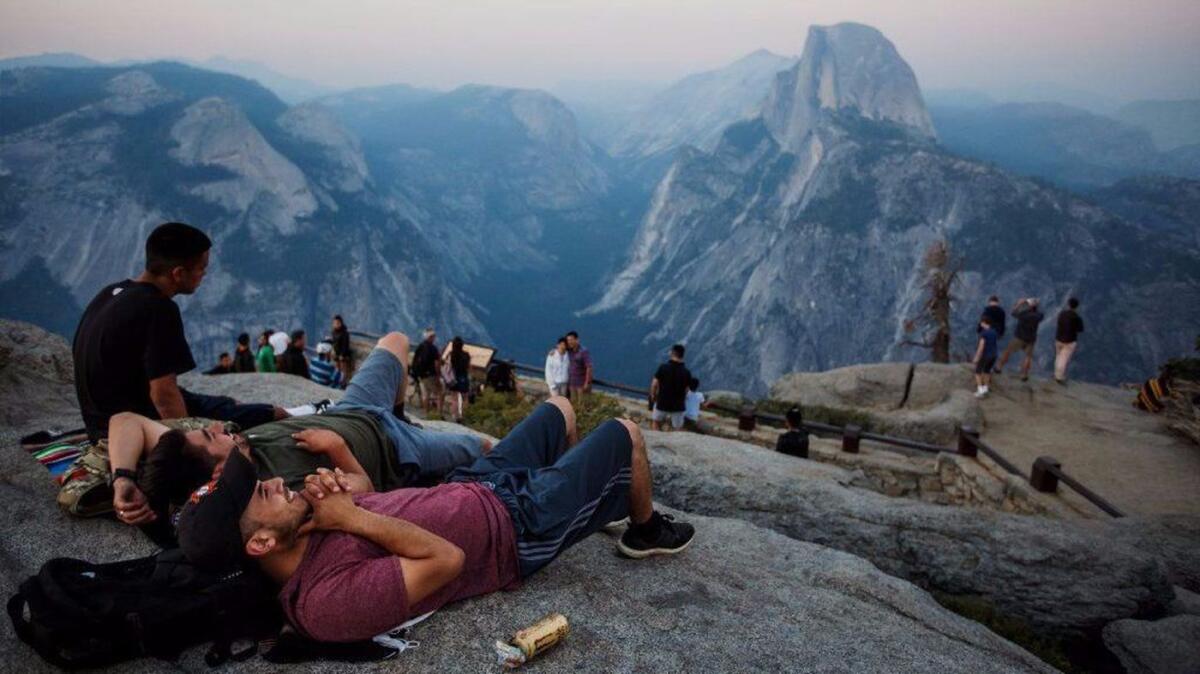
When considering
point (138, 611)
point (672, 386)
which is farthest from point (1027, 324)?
point (138, 611)

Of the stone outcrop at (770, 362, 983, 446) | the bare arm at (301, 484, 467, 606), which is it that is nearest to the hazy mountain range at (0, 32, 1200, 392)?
the stone outcrop at (770, 362, 983, 446)

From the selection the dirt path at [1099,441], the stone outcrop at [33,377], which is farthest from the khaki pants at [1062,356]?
the stone outcrop at [33,377]

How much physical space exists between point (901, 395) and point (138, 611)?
19.3 m

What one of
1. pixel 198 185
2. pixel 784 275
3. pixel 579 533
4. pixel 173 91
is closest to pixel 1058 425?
pixel 579 533

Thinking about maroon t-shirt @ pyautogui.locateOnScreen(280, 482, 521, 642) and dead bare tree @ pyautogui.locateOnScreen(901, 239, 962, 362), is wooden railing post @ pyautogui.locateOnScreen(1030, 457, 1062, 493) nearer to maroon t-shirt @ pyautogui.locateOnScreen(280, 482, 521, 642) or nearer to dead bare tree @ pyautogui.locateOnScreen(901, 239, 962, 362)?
maroon t-shirt @ pyautogui.locateOnScreen(280, 482, 521, 642)

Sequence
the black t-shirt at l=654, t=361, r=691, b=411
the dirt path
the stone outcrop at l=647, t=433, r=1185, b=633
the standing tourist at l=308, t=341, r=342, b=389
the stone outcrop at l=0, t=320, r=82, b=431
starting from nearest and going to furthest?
the stone outcrop at l=647, t=433, r=1185, b=633 → the stone outcrop at l=0, t=320, r=82, b=431 → the dirt path → the black t-shirt at l=654, t=361, r=691, b=411 → the standing tourist at l=308, t=341, r=342, b=389

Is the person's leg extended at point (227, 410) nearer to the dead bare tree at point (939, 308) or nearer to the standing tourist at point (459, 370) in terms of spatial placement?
the standing tourist at point (459, 370)

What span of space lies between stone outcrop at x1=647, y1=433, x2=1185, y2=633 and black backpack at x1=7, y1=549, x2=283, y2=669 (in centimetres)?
490

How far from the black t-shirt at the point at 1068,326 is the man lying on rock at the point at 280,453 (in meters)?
16.7

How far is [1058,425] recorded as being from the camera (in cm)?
1468

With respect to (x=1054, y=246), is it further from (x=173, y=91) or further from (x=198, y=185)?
(x=173, y=91)

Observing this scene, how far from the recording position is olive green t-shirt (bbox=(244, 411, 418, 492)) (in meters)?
4.31

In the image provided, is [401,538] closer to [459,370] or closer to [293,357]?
[459,370]

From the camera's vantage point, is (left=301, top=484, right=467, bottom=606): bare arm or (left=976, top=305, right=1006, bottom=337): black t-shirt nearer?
(left=301, top=484, right=467, bottom=606): bare arm
